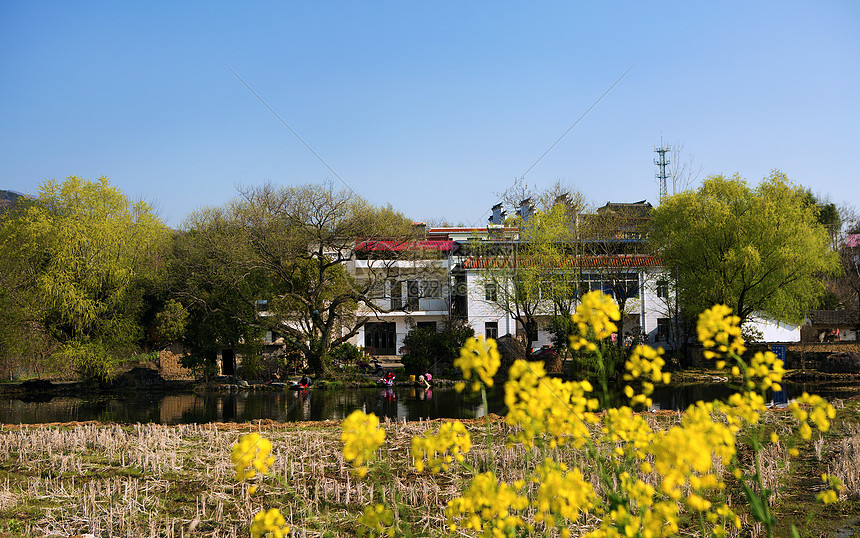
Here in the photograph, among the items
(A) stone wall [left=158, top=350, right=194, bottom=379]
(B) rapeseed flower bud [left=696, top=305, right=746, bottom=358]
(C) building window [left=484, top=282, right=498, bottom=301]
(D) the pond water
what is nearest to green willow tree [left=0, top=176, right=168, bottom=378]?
(A) stone wall [left=158, top=350, right=194, bottom=379]

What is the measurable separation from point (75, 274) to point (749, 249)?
99.9 ft

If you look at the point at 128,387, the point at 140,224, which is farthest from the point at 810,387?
the point at 140,224

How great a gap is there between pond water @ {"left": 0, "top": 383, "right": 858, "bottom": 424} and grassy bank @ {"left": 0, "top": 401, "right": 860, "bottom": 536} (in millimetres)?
7020

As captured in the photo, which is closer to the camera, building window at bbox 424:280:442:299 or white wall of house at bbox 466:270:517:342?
white wall of house at bbox 466:270:517:342

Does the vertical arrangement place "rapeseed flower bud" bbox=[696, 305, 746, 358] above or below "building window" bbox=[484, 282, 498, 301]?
below

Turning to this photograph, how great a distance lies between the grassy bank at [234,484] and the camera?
679cm

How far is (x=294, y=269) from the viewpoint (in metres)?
32.0

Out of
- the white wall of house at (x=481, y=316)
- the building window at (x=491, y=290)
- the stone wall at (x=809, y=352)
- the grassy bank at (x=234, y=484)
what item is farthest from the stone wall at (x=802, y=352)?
the grassy bank at (x=234, y=484)

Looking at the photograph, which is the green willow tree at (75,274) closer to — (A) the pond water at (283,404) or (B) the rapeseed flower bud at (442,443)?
(A) the pond water at (283,404)

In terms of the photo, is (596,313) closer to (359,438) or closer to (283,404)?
(359,438)

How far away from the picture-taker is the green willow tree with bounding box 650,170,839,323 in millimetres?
29969

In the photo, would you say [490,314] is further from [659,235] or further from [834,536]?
[834,536]

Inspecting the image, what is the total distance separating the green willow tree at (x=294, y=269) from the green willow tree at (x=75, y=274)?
308cm

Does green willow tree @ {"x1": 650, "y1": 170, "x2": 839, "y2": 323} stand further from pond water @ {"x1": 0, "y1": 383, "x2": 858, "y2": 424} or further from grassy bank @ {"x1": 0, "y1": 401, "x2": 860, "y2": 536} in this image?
grassy bank @ {"x1": 0, "y1": 401, "x2": 860, "y2": 536}
